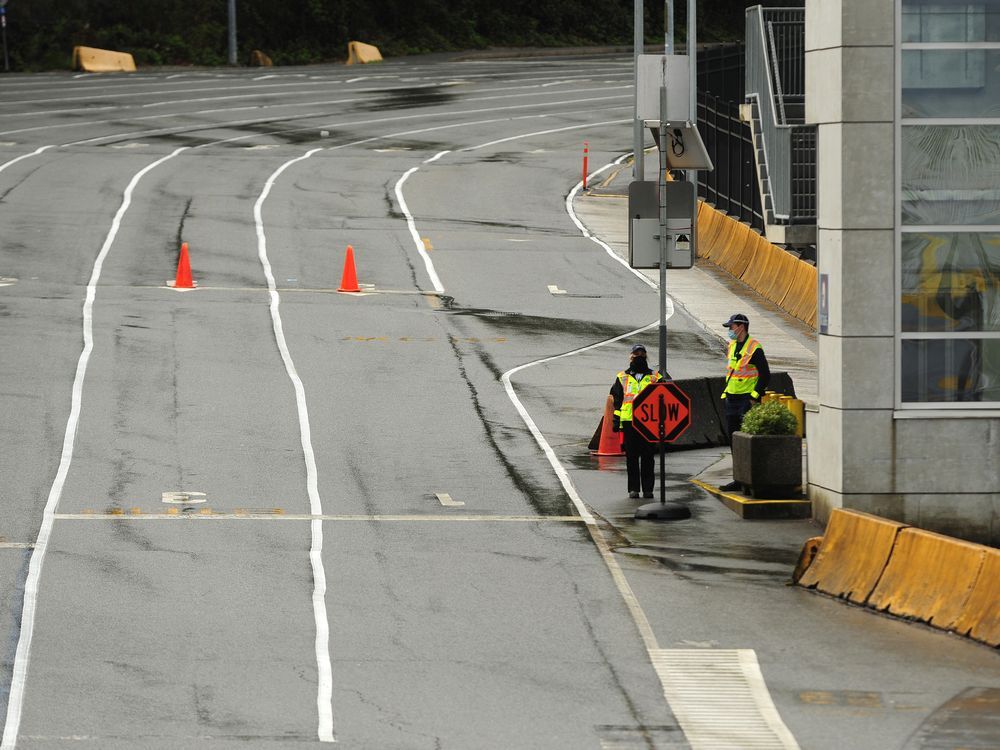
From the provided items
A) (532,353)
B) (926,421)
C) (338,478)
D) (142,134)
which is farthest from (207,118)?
(926,421)

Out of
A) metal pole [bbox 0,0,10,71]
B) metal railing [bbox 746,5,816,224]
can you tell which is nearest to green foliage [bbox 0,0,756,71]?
metal pole [bbox 0,0,10,71]

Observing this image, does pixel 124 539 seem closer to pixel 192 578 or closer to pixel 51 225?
pixel 192 578

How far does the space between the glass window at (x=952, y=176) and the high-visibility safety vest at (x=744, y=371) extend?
124 inches

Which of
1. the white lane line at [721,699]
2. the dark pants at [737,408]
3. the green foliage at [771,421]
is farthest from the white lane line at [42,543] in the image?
the dark pants at [737,408]

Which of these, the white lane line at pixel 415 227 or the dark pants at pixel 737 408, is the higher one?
the white lane line at pixel 415 227

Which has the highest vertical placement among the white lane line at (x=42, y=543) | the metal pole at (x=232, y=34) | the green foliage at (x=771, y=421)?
the metal pole at (x=232, y=34)

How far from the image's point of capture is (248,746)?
36.9ft

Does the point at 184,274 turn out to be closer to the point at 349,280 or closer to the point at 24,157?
the point at 349,280

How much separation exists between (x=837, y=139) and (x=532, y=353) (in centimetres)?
1180

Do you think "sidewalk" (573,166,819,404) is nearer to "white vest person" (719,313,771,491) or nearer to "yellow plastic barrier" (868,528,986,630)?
"white vest person" (719,313,771,491)

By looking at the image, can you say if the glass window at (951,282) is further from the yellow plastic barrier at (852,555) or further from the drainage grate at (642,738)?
the drainage grate at (642,738)

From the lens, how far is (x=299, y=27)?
82000mm

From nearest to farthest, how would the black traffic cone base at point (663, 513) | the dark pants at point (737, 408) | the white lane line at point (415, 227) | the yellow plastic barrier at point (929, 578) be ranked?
1. the yellow plastic barrier at point (929, 578)
2. the black traffic cone base at point (663, 513)
3. the dark pants at point (737, 408)
4. the white lane line at point (415, 227)

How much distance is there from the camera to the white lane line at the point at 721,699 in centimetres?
1166
